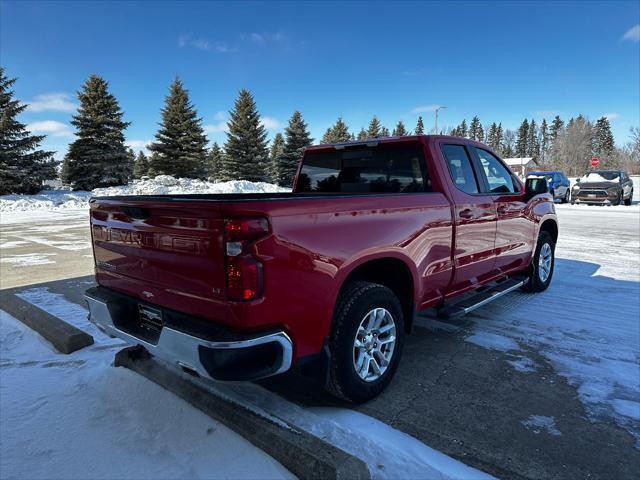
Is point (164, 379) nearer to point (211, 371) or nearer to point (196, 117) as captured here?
point (211, 371)

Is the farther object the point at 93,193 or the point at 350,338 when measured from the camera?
the point at 93,193

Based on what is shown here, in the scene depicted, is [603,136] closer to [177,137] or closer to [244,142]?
[244,142]

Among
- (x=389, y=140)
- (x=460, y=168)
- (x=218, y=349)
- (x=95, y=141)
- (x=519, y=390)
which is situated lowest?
(x=519, y=390)

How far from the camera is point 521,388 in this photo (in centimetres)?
330

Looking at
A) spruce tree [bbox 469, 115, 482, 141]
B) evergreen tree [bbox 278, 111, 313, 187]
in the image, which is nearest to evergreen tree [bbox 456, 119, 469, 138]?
spruce tree [bbox 469, 115, 482, 141]

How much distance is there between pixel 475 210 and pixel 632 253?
22.4ft

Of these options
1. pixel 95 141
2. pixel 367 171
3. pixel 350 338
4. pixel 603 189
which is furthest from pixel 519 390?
pixel 95 141

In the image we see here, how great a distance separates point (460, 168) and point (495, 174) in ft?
2.83

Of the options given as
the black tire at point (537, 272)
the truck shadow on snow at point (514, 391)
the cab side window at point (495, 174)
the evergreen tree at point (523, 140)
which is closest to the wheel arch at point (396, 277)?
the truck shadow on snow at point (514, 391)

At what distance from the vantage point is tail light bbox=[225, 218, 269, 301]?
2223 millimetres

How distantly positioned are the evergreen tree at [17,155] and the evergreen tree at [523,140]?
105 metres

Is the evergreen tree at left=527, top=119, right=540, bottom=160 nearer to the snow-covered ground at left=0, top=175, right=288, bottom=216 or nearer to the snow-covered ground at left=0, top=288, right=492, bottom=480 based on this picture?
the snow-covered ground at left=0, top=175, right=288, bottom=216

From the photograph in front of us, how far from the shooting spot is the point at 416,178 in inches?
154

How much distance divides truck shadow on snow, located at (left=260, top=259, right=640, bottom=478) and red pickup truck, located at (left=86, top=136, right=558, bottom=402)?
42 centimetres
